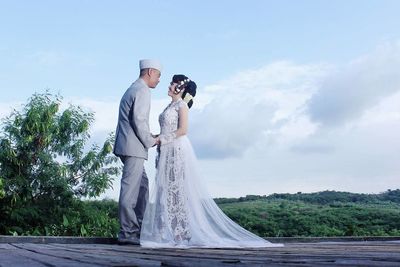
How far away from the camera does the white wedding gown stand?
636 centimetres

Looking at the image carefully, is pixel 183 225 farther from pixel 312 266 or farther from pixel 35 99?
pixel 35 99

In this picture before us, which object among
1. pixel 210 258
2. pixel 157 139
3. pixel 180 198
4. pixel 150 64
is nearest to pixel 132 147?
pixel 157 139

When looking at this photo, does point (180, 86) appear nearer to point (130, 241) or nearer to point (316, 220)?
point (130, 241)

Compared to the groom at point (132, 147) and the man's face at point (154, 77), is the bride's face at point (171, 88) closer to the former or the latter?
the man's face at point (154, 77)

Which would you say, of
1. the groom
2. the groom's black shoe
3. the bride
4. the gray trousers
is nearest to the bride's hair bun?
the bride

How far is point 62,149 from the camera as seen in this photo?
1362cm

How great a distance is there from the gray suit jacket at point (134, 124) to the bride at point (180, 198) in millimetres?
360

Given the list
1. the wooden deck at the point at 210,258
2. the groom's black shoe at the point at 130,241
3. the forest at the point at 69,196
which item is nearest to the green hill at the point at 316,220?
the forest at the point at 69,196

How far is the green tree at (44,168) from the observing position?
1278cm

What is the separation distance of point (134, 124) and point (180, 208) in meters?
1.05

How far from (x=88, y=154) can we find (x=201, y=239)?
7632 millimetres

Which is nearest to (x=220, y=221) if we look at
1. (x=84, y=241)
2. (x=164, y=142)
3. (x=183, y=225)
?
(x=183, y=225)

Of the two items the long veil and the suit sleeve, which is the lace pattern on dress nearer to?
the long veil

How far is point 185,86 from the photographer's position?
6.82 m
